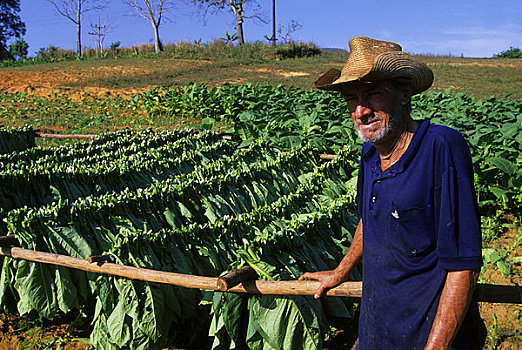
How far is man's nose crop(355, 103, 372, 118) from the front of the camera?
178cm

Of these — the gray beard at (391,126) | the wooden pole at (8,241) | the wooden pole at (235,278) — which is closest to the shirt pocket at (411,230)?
the gray beard at (391,126)

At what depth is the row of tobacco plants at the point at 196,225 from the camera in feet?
9.72

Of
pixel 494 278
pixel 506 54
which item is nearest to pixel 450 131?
pixel 494 278

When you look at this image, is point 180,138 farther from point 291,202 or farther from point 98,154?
point 291,202

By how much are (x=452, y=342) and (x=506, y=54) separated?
4748 cm

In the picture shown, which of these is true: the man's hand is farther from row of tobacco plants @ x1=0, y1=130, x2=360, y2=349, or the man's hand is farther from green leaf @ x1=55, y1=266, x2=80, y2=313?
green leaf @ x1=55, y1=266, x2=80, y2=313

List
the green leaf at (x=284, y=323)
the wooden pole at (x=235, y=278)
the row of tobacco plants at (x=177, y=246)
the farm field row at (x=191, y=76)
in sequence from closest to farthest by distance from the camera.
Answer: the wooden pole at (x=235, y=278) → the green leaf at (x=284, y=323) → the row of tobacco plants at (x=177, y=246) → the farm field row at (x=191, y=76)

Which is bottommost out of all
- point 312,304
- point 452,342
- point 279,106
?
point 312,304

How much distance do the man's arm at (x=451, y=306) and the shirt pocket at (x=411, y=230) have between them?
143mm

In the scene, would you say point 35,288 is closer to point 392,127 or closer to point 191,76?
point 392,127

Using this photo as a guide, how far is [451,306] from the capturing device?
62.8 inches

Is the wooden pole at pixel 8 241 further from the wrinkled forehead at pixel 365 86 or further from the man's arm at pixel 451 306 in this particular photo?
the man's arm at pixel 451 306

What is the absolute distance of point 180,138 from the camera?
289 inches

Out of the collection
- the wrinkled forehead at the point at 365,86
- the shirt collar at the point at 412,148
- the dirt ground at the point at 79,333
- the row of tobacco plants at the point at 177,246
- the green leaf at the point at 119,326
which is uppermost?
the wrinkled forehead at the point at 365,86
